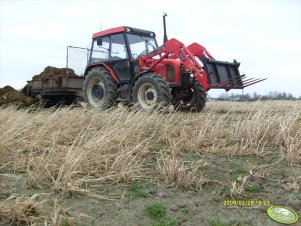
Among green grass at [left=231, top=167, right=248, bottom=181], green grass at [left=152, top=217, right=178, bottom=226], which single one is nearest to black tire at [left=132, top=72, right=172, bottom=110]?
green grass at [left=231, top=167, right=248, bottom=181]

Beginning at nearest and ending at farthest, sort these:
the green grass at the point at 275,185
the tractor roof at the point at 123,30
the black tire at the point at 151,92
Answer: the green grass at the point at 275,185 < the black tire at the point at 151,92 < the tractor roof at the point at 123,30

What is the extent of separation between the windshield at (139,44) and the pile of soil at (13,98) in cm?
467

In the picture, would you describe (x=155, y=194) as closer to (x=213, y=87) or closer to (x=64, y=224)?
(x=64, y=224)

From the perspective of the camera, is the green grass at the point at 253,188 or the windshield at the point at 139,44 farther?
the windshield at the point at 139,44

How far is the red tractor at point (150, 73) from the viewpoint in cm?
925

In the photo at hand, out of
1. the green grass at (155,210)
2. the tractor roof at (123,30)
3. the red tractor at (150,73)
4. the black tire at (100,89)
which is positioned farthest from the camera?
the tractor roof at (123,30)

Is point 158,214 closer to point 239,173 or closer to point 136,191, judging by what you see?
point 136,191

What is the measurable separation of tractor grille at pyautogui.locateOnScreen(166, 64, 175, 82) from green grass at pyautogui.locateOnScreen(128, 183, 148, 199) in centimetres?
585

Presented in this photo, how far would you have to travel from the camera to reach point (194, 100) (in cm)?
989

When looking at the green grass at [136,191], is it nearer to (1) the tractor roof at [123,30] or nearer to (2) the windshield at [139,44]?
(2) the windshield at [139,44]

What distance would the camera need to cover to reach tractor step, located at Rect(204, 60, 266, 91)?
9.54 m

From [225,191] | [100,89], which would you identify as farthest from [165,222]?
[100,89]

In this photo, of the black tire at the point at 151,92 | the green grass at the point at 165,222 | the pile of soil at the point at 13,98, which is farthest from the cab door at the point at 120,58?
the green grass at the point at 165,222

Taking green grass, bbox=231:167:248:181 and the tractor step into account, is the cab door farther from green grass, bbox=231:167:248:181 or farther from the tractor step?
green grass, bbox=231:167:248:181
